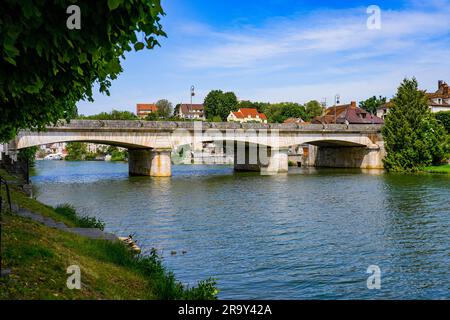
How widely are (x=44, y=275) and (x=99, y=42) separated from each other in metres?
4.65

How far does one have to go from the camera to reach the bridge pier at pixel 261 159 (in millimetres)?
68938

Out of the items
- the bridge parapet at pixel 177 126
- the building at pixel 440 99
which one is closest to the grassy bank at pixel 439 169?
the bridge parapet at pixel 177 126

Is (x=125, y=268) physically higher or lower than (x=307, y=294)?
higher

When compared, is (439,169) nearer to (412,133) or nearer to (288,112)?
(412,133)

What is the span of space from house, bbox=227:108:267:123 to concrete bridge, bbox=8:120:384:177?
85242mm

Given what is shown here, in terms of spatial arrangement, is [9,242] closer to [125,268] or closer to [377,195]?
[125,268]

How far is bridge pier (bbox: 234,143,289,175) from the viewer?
6894 centimetres

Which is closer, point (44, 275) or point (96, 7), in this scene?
point (96, 7)

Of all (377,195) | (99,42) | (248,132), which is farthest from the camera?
(248,132)

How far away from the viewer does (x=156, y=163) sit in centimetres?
6081

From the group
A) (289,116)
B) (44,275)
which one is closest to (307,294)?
(44,275)

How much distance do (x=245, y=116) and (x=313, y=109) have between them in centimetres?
2765

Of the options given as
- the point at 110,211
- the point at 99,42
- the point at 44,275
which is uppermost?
the point at 99,42

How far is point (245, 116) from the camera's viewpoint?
174m
